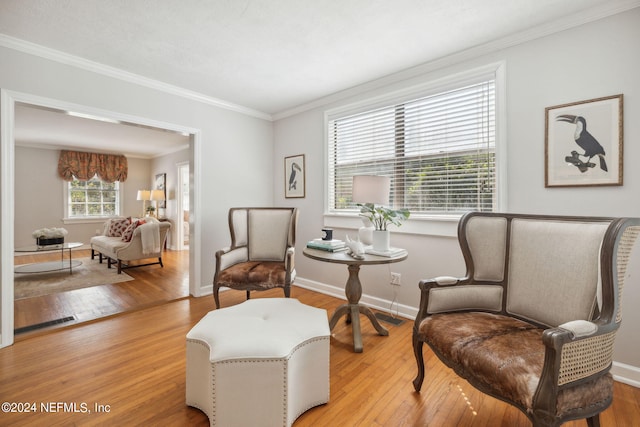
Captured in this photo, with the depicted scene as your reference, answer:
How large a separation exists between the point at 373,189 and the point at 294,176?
178 cm


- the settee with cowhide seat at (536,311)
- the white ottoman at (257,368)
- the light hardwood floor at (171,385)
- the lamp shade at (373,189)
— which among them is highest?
the lamp shade at (373,189)

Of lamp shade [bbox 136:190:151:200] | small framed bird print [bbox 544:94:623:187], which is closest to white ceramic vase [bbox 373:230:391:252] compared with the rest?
small framed bird print [bbox 544:94:623:187]

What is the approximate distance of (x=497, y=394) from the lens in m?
1.17

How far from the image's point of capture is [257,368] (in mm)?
1326

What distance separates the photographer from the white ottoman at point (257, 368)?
133 centimetres

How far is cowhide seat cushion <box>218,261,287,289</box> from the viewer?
2645 mm

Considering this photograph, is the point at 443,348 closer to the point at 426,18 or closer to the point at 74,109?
the point at 426,18

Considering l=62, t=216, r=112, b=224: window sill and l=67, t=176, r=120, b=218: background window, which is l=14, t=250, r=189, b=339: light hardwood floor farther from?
l=67, t=176, r=120, b=218: background window

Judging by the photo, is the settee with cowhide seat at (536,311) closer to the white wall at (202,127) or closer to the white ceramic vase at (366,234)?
the white ceramic vase at (366,234)

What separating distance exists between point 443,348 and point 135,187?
8.31 metres

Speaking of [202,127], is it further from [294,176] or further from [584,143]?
[584,143]

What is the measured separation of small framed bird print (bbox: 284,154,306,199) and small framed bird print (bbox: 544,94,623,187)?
2521 millimetres

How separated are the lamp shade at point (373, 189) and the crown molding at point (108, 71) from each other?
2.25 m

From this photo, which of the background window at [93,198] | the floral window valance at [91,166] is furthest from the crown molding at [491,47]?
the background window at [93,198]
